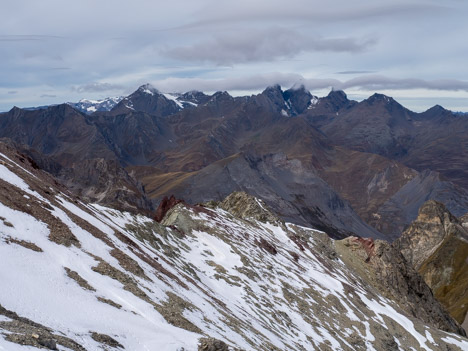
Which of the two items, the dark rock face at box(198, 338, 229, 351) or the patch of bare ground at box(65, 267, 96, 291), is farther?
the patch of bare ground at box(65, 267, 96, 291)

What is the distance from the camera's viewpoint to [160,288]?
103 ft

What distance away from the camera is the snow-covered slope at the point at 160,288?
2061 cm

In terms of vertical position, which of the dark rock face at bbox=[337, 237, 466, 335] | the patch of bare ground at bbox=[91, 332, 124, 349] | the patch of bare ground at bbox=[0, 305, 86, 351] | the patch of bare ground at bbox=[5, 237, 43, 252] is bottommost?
the dark rock face at bbox=[337, 237, 466, 335]

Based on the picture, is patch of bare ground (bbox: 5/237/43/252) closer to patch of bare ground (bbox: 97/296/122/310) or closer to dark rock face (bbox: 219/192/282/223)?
patch of bare ground (bbox: 97/296/122/310)

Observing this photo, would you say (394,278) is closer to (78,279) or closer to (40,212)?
(40,212)

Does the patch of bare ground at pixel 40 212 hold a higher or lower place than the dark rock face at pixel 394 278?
higher

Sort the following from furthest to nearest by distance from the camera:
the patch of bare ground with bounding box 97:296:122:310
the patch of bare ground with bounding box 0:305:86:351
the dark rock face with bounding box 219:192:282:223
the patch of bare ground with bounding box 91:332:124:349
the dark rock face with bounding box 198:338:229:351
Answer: the dark rock face with bounding box 219:192:282:223 → the patch of bare ground with bounding box 97:296:122:310 → the dark rock face with bounding box 198:338:229:351 → the patch of bare ground with bounding box 91:332:124:349 → the patch of bare ground with bounding box 0:305:86:351

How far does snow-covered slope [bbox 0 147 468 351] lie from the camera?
2061 centimetres

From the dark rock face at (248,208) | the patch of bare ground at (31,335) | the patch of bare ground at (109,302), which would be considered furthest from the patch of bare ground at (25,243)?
the dark rock face at (248,208)

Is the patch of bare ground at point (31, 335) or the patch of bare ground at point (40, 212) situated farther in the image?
the patch of bare ground at point (40, 212)

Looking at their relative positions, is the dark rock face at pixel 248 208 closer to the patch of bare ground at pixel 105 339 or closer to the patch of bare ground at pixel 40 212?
the patch of bare ground at pixel 40 212

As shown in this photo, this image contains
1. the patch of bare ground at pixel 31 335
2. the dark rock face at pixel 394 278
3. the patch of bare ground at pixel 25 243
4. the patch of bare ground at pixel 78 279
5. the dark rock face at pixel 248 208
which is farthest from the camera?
the dark rock face at pixel 248 208

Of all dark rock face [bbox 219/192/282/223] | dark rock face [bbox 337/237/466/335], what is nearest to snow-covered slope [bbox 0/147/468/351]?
dark rock face [bbox 337/237/466/335]

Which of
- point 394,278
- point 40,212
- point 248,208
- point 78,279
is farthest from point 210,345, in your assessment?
point 394,278
